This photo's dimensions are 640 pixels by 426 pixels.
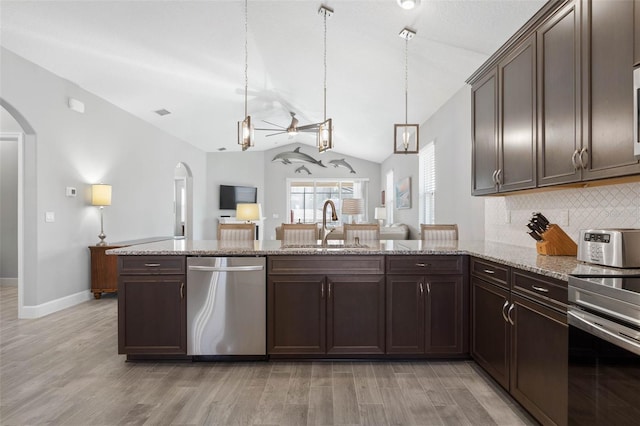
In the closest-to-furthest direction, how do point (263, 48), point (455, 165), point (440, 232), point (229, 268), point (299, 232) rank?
point (229, 268) → point (440, 232) → point (299, 232) → point (263, 48) → point (455, 165)

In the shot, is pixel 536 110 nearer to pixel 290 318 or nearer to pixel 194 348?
pixel 290 318

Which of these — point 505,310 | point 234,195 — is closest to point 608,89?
point 505,310

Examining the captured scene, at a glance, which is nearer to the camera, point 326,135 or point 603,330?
point 603,330

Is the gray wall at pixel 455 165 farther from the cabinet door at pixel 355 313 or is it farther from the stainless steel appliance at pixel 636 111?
the stainless steel appliance at pixel 636 111

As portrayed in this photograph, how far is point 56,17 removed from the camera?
139 inches

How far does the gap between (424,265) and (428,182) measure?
3.73m

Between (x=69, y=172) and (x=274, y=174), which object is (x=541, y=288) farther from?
(x=274, y=174)

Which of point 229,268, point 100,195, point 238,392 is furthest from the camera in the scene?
point 100,195

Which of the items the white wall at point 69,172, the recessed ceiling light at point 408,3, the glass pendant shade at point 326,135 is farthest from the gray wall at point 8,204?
the recessed ceiling light at point 408,3

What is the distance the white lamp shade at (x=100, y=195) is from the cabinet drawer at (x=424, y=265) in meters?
4.13

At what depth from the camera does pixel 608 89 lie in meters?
1.81

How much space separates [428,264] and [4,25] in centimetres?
442

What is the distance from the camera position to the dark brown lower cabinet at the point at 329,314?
2.82 meters

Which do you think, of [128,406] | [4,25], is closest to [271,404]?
[128,406]
